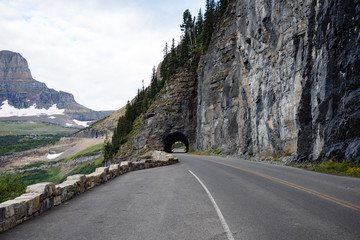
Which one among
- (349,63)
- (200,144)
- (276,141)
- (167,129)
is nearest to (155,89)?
(167,129)

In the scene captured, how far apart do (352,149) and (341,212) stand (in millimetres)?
9630

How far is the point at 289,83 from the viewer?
2391 cm

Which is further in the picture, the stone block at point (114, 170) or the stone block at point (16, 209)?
the stone block at point (114, 170)

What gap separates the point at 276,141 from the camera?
25.7 metres

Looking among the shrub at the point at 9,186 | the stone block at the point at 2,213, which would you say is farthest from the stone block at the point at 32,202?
the shrub at the point at 9,186

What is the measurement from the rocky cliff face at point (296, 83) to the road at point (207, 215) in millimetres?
7795

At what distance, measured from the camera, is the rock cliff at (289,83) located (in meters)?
15.9

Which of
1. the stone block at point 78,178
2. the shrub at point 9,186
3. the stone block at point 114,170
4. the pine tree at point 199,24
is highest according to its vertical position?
the pine tree at point 199,24

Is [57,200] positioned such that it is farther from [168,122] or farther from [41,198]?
[168,122]

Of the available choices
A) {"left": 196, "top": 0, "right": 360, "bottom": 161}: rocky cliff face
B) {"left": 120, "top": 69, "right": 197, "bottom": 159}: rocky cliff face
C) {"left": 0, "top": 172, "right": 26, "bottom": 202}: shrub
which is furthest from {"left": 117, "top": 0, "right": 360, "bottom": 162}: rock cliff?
{"left": 0, "top": 172, "right": 26, "bottom": 202}: shrub

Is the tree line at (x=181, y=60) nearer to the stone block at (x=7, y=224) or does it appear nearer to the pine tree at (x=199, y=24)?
the pine tree at (x=199, y=24)

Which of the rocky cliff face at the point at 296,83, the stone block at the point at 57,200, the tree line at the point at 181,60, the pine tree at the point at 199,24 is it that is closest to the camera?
the stone block at the point at 57,200

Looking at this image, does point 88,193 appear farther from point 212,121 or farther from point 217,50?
point 217,50

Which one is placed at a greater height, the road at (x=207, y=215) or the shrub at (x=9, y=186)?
the road at (x=207, y=215)
